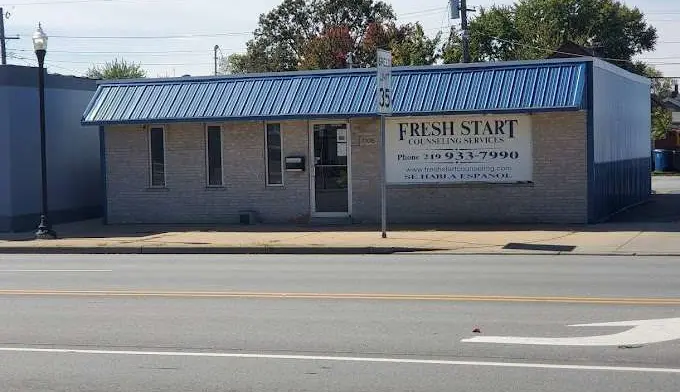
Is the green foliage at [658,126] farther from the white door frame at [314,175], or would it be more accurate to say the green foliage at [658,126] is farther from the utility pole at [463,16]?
the white door frame at [314,175]

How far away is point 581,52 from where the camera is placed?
2201 inches

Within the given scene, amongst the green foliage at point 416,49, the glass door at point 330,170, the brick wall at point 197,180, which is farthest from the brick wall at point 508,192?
the green foliage at point 416,49

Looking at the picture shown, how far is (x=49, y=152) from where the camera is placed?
84.2ft

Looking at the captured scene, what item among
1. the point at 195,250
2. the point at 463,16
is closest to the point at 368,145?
the point at 195,250

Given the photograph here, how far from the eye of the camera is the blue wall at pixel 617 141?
853 inches

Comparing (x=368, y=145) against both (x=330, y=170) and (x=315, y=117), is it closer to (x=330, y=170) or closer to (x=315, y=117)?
(x=330, y=170)

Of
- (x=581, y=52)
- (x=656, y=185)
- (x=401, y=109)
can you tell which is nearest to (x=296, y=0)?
(x=581, y=52)

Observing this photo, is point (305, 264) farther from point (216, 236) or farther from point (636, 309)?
point (636, 309)

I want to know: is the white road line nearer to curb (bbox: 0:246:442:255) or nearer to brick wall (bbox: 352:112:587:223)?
curb (bbox: 0:246:442:255)

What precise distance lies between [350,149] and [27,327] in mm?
13041

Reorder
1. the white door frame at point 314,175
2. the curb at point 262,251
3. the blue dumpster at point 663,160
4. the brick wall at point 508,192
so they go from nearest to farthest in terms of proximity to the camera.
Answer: the curb at point 262,251 < the brick wall at point 508,192 < the white door frame at point 314,175 < the blue dumpster at point 663,160

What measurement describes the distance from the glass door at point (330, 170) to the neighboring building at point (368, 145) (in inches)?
1.1

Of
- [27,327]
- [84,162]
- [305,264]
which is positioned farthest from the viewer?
[84,162]

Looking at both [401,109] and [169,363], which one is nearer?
[169,363]
